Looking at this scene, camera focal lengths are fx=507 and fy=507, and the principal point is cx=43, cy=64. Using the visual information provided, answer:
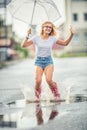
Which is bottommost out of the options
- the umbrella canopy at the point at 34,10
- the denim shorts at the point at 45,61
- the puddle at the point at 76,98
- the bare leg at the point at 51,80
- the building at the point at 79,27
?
the building at the point at 79,27

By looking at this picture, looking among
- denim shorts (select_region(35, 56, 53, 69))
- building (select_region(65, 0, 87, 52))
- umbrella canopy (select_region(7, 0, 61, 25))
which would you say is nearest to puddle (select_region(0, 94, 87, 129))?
denim shorts (select_region(35, 56, 53, 69))

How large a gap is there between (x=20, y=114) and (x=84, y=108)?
45.7 inches

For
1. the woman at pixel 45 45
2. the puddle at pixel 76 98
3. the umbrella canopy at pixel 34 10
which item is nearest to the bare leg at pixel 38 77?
the woman at pixel 45 45

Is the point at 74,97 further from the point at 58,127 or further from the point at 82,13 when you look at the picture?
the point at 82,13

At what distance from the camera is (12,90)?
13227mm

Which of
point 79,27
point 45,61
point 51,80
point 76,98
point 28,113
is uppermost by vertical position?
point 45,61

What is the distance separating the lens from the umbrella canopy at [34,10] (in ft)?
34.3

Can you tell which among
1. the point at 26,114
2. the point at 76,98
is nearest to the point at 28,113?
the point at 26,114

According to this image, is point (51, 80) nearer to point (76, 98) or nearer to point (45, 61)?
point (45, 61)

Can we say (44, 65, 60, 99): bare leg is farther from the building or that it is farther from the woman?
the building

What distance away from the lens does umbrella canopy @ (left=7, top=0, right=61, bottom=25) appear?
34.3 feet

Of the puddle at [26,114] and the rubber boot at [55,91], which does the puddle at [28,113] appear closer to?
the puddle at [26,114]

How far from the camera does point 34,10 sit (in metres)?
10.6

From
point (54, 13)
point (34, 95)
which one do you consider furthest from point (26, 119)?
point (54, 13)
